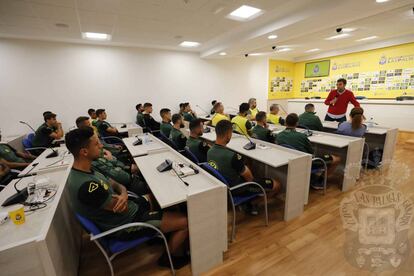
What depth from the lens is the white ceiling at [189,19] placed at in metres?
2.90

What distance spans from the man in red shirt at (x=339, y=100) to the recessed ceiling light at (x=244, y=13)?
2214 mm

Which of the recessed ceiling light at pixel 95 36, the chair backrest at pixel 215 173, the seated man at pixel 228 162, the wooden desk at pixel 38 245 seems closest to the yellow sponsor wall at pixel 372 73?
the recessed ceiling light at pixel 95 36

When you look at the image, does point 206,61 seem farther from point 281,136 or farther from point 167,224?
point 167,224

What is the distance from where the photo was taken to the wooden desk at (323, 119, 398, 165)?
3.29 metres

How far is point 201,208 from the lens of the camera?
151 centimetres

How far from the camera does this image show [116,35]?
174 inches

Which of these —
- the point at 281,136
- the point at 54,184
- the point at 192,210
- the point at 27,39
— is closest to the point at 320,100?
the point at 281,136

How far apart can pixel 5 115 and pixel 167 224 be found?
535 centimetres

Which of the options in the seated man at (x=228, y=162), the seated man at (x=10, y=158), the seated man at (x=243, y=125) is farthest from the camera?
the seated man at (x=243, y=125)

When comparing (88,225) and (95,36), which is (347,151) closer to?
(88,225)

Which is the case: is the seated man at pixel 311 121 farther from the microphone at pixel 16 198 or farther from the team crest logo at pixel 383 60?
the team crest logo at pixel 383 60

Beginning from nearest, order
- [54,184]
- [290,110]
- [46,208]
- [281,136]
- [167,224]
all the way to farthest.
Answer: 1. [46,208]
2. [167,224]
3. [54,184]
4. [281,136]
5. [290,110]

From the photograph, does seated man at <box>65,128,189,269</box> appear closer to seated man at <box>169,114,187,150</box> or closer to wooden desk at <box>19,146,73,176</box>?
wooden desk at <box>19,146,73,176</box>

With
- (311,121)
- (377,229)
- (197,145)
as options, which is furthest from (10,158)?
(311,121)
